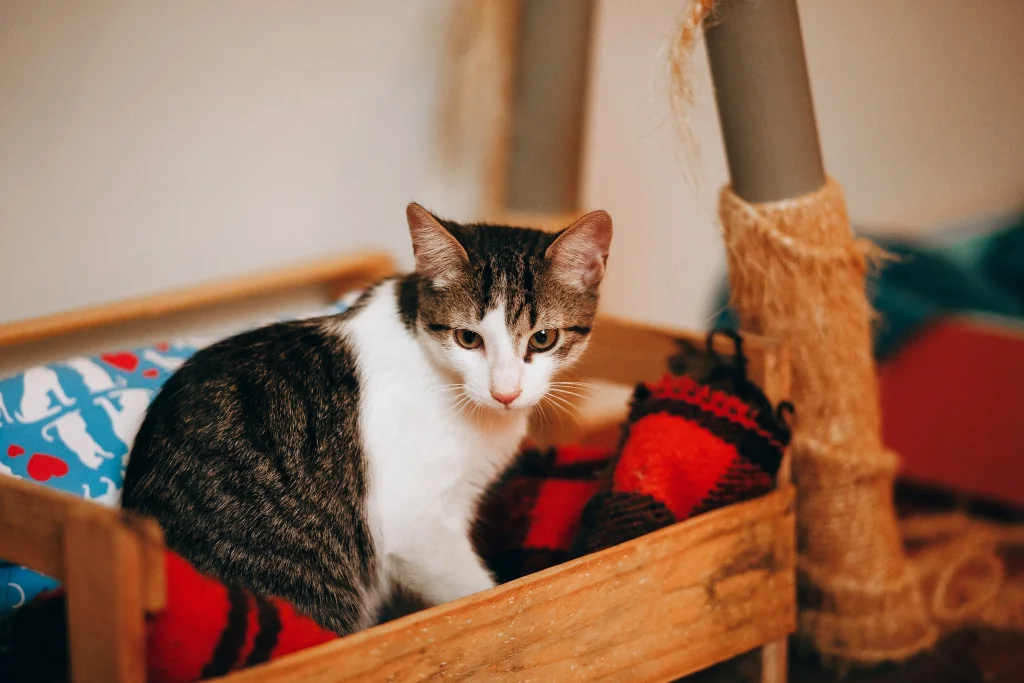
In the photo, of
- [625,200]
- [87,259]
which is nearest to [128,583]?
[87,259]

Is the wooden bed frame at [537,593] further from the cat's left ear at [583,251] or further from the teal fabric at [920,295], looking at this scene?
the teal fabric at [920,295]

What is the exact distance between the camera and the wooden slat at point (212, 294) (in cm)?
112

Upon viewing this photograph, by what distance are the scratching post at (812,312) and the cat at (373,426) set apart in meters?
0.35

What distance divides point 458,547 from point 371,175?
0.81m

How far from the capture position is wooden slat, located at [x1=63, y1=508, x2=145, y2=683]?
0.61 m

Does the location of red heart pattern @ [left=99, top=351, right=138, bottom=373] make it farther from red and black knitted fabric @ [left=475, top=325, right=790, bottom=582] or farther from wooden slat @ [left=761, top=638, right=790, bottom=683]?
wooden slat @ [left=761, top=638, right=790, bottom=683]

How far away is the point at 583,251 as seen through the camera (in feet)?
3.15

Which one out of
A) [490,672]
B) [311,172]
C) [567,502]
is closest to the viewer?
[490,672]

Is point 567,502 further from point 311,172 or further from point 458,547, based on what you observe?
point 311,172

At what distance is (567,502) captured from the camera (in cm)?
116

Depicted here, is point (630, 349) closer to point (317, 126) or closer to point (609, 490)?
point (609, 490)

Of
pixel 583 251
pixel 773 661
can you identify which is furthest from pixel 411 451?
pixel 773 661

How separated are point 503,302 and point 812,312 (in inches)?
20.0

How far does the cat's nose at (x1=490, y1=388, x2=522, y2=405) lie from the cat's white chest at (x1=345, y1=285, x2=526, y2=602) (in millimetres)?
94
